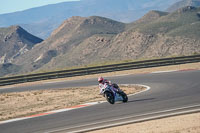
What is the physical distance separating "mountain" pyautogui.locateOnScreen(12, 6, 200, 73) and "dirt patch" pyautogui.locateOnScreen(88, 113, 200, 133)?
2306 inches

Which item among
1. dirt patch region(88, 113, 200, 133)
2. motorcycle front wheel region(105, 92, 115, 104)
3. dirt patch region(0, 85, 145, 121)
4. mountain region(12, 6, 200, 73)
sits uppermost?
mountain region(12, 6, 200, 73)

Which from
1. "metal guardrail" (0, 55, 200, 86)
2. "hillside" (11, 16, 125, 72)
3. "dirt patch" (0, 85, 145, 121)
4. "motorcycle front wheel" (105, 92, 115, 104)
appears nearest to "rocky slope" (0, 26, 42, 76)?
"hillside" (11, 16, 125, 72)

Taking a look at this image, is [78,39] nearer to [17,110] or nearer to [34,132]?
[17,110]

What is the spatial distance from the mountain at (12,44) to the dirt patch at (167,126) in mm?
116121

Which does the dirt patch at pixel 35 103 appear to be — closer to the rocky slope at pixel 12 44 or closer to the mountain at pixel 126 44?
the mountain at pixel 126 44

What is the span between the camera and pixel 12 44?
13138cm

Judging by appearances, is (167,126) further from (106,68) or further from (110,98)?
(106,68)

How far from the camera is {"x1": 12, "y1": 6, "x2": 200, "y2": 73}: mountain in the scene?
7999 cm

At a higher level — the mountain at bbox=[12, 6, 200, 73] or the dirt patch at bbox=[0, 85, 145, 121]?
the mountain at bbox=[12, 6, 200, 73]

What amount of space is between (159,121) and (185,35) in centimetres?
6994

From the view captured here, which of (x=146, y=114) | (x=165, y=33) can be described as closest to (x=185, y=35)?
(x=165, y=33)

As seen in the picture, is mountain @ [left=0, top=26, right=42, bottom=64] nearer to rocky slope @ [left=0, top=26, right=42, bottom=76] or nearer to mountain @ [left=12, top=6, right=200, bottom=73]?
rocky slope @ [left=0, top=26, right=42, bottom=76]

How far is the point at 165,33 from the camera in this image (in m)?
→ 86.2

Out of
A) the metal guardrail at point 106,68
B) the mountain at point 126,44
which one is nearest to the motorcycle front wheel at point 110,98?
the metal guardrail at point 106,68
